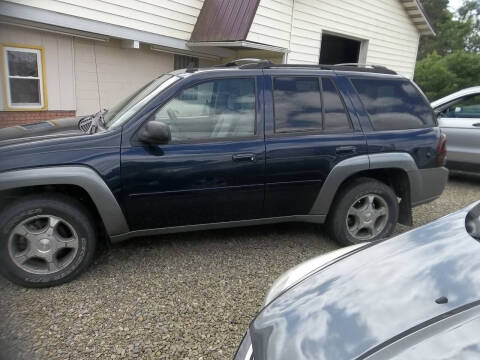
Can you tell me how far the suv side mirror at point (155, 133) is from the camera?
309cm

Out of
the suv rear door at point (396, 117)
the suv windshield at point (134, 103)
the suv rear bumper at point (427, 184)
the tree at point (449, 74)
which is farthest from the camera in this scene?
the tree at point (449, 74)

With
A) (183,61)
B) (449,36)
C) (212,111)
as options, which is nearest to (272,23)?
(183,61)

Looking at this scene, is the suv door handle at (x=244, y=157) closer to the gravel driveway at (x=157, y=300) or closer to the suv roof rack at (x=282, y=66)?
the suv roof rack at (x=282, y=66)

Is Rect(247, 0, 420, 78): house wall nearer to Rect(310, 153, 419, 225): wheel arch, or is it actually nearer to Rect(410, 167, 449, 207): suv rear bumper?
Rect(310, 153, 419, 225): wheel arch

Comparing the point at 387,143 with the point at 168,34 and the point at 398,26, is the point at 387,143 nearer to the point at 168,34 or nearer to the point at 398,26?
the point at 168,34

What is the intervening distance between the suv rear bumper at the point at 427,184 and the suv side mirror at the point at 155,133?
265cm

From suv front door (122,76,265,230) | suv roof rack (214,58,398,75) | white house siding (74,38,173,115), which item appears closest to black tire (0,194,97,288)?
suv front door (122,76,265,230)

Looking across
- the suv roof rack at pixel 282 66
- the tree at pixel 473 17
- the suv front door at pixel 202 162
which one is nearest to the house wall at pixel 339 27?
the suv roof rack at pixel 282 66

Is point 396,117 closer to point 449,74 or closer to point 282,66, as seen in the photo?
point 282,66

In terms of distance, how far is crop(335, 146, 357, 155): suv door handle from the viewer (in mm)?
3715

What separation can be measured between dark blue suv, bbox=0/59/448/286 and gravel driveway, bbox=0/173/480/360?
313 mm

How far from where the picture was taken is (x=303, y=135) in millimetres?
3646

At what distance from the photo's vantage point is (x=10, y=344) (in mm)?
2486

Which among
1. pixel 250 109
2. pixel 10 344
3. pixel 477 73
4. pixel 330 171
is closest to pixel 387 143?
pixel 330 171
